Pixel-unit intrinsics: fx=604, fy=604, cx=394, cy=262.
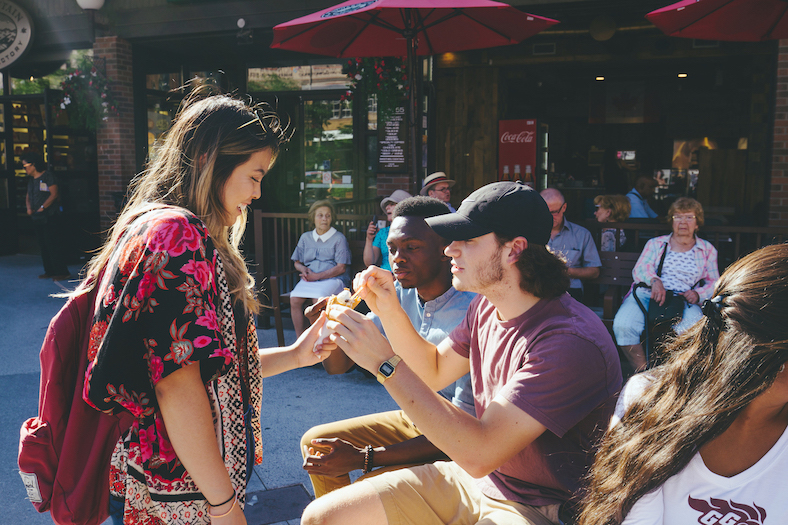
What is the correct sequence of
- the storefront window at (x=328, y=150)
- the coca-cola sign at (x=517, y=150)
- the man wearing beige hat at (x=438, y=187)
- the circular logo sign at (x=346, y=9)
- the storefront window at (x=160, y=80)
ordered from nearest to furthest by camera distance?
the circular logo sign at (x=346, y=9), the man wearing beige hat at (x=438, y=187), the storefront window at (x=328, y=150), the coca-cola sign at (x=517, y=150), the storefront window at (x=160, y=80)

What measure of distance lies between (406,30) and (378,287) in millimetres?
3702

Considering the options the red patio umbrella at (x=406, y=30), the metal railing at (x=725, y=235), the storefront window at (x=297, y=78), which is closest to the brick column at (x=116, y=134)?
the storefront window at (x=297, y=78)

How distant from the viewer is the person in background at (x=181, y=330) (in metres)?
1.39

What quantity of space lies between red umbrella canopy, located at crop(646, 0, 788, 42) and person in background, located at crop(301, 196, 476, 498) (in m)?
2.87

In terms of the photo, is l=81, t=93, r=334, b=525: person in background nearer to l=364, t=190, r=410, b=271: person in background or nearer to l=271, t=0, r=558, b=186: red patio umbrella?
l=271, t=0, r=558, b=186: red patio umbrella

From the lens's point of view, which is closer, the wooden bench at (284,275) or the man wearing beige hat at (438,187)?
the wooden bench at (284,275)

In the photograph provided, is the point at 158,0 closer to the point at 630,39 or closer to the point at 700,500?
the point at 630,39

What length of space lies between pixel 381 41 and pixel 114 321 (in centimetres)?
506

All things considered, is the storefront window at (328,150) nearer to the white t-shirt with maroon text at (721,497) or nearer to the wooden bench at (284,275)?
the wooden bench at (284,275)

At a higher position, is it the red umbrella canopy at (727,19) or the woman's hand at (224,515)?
the red umbrella canopy at (727,19)

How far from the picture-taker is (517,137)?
9.73m

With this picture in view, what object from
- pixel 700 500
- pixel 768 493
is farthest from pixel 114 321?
pixel 768 493

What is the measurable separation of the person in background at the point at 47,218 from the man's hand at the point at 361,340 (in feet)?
28.2

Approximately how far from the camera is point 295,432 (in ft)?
13.2
